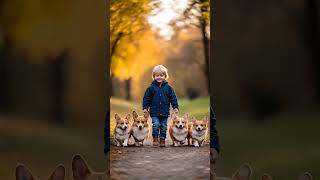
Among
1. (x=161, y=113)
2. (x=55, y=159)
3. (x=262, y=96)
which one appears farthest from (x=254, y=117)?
(x=55, y=159)

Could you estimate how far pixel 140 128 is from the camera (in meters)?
4.53

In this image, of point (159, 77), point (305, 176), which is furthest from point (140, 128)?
point (305, 176)

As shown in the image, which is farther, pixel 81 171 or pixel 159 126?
pixel 159 126

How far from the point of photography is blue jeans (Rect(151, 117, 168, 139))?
455cm

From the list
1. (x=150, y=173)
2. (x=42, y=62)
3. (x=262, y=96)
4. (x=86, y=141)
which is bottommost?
(x=150, y=173)

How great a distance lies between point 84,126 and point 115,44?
878 mm

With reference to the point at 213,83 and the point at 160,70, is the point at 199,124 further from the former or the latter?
the point at 160,70

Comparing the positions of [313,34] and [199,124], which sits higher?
[313,34]

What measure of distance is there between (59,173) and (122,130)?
30.4 inches

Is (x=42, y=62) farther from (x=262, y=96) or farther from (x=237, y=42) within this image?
(x=262, y=96)

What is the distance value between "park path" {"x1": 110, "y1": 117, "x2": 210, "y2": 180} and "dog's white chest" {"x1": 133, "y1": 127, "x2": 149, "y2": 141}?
4.0 inches

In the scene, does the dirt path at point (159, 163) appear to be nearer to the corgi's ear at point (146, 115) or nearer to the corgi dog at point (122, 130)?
the corgi dog at point (122, 130)

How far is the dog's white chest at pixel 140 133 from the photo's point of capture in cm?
454

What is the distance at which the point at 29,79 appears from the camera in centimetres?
420
